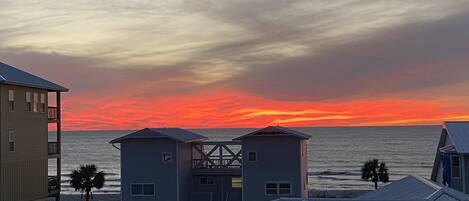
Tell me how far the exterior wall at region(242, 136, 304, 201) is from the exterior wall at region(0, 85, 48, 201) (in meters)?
13.5

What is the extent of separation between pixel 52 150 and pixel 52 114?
2238 millimetres

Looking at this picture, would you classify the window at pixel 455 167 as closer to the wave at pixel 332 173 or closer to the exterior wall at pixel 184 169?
the exterior wall at pixel 184 169

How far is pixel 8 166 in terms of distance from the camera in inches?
1399

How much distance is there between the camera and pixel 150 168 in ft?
155

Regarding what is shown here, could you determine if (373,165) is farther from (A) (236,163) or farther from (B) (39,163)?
(B) (39,163)

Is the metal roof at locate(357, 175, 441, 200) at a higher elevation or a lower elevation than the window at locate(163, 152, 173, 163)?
lower

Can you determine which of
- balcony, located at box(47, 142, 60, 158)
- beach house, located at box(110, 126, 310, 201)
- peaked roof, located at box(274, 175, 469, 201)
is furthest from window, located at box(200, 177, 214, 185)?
peaked roof, located at box(274, 175, 469, 201)

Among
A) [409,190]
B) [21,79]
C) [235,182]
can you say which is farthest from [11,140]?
[409,190]

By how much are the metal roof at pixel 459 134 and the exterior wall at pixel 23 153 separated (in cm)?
2263

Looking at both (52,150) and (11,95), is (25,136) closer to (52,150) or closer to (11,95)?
(11,95)

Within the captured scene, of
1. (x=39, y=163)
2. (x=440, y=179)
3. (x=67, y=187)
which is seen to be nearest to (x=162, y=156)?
(x=39, y=163)

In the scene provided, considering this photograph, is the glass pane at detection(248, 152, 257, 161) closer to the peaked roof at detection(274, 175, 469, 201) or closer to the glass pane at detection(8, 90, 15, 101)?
the glass pane at detection(8, 90, 15, 101)

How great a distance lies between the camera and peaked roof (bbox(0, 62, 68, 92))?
116ft

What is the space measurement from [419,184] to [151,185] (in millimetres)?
24702
